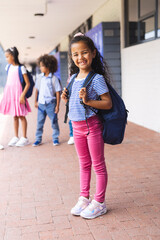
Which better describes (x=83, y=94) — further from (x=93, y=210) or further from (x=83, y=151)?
(x=93, y=210)

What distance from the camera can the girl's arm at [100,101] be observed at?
86.4 inches

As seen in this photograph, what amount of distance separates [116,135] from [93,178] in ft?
3.95

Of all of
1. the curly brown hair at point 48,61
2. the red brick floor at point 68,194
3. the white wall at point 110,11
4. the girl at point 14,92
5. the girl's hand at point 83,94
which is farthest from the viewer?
the white wall at point 110,11

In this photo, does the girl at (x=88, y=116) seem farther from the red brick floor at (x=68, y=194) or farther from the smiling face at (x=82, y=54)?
the red brick floor at (x=68, y=194)

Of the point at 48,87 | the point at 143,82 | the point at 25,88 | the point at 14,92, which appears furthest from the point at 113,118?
Result: the point at 143,82

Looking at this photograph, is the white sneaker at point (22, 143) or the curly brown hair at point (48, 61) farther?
the white sneaker at point (22, 143)

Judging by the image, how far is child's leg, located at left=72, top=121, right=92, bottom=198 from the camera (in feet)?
8.06

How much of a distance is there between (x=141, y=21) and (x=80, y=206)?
5.31 m

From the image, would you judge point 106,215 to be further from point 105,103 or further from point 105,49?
point 105,49

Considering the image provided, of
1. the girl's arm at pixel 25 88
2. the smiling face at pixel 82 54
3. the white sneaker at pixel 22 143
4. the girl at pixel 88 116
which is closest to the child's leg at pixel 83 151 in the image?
the girl at pixel 88 116

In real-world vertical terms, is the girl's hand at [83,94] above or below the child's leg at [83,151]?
above

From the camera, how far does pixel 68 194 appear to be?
301 centimetres

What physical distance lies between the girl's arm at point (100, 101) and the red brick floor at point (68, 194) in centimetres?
98

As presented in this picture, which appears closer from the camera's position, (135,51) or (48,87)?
(48,87)
